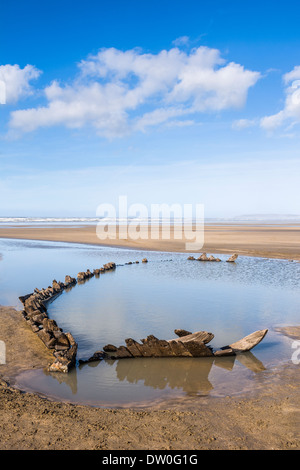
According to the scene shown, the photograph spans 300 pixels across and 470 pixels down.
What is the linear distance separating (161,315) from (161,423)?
761cm

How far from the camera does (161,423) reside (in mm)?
6008

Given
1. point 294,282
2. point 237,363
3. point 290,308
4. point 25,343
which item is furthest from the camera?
point 294,282

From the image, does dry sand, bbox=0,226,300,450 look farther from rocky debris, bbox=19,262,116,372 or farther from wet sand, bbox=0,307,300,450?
rocky debris, bbox=19,262,116,372

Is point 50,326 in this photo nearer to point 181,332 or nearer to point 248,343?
point 181,332

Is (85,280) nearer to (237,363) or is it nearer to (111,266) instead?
(111,266)

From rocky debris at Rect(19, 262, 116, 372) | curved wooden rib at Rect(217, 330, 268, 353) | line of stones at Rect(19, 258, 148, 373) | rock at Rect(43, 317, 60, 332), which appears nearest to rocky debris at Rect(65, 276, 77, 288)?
line of stones at Rect(19, 258, 148, 373)

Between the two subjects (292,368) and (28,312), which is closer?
(292,368)

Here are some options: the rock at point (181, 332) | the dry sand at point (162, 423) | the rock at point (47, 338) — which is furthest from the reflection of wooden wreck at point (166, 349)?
the dry sand at point (162, 423)

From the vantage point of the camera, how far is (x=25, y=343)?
412 inches

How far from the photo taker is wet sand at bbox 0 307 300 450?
5.39m

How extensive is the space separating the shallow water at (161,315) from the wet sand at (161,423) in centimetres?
59
